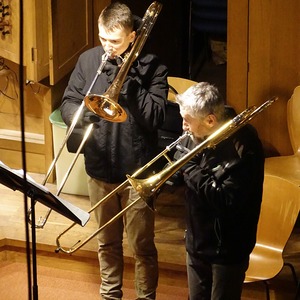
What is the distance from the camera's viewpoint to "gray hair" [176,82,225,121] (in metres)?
3.08

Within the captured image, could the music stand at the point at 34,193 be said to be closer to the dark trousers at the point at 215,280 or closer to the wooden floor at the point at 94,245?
the dark trousers at the point at 215,280

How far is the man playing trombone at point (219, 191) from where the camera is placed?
3.09 m

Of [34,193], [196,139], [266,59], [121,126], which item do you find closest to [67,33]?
[266,59]

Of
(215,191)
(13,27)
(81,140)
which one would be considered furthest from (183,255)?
(13,27)

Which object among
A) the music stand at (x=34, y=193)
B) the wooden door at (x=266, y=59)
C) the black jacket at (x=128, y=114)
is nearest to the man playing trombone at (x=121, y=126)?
the black jacket at (x=128, y=114)

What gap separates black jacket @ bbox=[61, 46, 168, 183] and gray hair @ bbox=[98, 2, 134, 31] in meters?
0.21

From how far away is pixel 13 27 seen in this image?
15.2 ft

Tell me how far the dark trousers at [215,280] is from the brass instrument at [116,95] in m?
0.71

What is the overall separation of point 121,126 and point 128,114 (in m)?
0.07

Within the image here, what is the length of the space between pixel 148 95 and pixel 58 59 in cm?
123

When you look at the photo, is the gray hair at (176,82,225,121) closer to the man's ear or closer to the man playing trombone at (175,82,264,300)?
the man playing trombone at (175,82,264,300)

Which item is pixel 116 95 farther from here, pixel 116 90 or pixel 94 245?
pixel 94 245

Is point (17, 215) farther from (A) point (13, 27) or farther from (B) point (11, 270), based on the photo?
(A) point (13, 27)

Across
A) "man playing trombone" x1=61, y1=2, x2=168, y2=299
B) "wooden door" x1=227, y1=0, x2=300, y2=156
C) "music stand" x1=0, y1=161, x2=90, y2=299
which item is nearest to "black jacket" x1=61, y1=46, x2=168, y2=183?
"man playing trombone" x1=61, y1=2, x2=168, y2=299
